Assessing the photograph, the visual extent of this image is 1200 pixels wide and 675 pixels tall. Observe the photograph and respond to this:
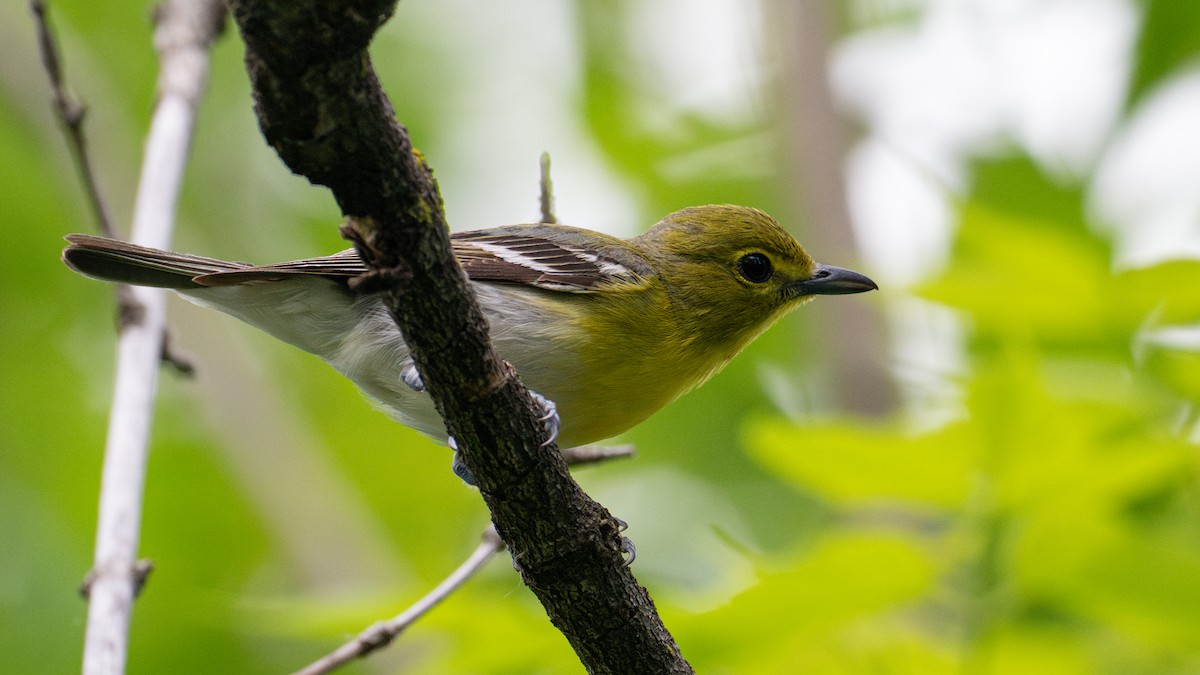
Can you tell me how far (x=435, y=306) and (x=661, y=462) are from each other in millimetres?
6127

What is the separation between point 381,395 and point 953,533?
2.29 meters

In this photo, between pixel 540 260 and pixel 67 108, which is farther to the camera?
pixel 540 260

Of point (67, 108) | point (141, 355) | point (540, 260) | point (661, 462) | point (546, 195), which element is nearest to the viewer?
point (141, 355)

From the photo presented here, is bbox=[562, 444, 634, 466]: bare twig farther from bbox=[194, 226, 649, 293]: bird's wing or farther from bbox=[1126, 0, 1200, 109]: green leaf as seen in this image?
bbox=[1126, 0, 1200, 109]: green leaf

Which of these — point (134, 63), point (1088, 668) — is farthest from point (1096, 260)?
point (134, 63)

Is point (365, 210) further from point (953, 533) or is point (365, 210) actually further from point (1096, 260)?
point (1096, 260)

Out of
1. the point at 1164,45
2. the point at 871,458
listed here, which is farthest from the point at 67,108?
the point at 1164,45

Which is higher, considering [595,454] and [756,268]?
[756,268]

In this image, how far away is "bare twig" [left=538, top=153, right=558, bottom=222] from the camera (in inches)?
193

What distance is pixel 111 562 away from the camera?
140 inches

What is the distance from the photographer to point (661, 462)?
338 inches

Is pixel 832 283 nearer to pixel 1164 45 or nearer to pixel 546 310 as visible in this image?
pixel 546 310

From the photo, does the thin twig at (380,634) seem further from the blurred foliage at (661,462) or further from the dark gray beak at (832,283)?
the dark gray beak at (832,283)

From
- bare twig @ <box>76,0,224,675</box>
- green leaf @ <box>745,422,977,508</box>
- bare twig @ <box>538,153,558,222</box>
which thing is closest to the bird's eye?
bare twig @ <box>538,153,558,222</box>
